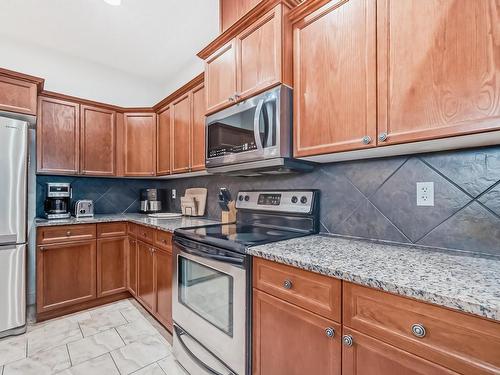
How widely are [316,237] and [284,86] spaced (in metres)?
0.92

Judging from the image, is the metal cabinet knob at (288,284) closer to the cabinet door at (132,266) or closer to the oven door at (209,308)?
the oven door at (209,308)

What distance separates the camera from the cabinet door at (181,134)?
8.06 feet

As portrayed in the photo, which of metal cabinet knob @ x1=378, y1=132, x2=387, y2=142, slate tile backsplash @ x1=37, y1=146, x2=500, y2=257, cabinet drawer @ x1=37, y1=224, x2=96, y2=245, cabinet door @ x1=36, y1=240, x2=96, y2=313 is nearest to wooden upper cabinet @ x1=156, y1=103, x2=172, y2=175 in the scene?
cabinet drawer @ x1=37, y1=224, x2=96, y2=245

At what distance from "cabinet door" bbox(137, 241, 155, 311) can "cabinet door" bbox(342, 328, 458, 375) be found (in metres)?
1.83

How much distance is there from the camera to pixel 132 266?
104 inches

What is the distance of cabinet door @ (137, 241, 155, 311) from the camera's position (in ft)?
7.36

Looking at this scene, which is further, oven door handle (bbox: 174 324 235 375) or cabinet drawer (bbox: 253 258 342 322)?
oven door handle (bbox: 174 324 235 375)

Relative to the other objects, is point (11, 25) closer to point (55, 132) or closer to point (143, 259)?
point (55, 132)

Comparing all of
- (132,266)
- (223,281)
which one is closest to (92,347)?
(132,266)

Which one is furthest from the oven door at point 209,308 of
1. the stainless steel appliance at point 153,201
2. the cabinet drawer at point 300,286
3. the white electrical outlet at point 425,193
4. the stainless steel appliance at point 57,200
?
the stainless steel appliance at point 57,200

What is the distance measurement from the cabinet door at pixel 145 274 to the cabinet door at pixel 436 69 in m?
2.10

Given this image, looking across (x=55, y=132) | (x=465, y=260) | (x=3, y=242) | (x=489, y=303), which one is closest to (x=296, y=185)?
(x=465, y=260)

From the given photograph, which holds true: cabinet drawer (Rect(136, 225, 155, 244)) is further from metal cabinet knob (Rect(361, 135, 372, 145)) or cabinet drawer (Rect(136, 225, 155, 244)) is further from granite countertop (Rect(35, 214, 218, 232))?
metal cabinet knob (Rect(361, 135, 372, 145))

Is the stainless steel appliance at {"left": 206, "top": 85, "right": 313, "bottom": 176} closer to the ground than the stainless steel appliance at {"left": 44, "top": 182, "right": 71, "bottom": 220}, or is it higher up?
higher up
